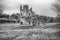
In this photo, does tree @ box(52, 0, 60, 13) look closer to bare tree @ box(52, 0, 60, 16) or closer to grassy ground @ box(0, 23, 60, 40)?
bare tree @ box(52, 0, 60, 16)

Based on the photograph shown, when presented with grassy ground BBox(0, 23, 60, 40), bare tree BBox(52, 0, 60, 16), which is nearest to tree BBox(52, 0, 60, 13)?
bare tree BBox(52, 0, 60, 16)

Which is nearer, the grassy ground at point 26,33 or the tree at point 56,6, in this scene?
the grassy ground at point 26,33

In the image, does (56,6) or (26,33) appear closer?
(26,33)

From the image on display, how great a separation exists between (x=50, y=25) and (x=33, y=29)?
486mm

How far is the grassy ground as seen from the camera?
2.31 metres

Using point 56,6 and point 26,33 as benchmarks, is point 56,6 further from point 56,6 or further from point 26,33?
point 26,33

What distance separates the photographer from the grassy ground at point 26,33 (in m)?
2.31

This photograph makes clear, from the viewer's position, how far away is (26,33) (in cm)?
239

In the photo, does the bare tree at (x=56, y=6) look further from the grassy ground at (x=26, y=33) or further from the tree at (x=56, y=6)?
the grassy ground at (x=26, y=33)

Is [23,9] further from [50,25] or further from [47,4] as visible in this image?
[50,25]

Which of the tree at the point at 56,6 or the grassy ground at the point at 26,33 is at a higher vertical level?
the tree at the point at 56,6

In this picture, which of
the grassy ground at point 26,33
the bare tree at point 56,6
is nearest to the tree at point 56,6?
the bare tree at point 56,6

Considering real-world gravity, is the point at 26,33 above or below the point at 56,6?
below

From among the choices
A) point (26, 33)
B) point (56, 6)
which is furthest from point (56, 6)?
point (26, 33)
